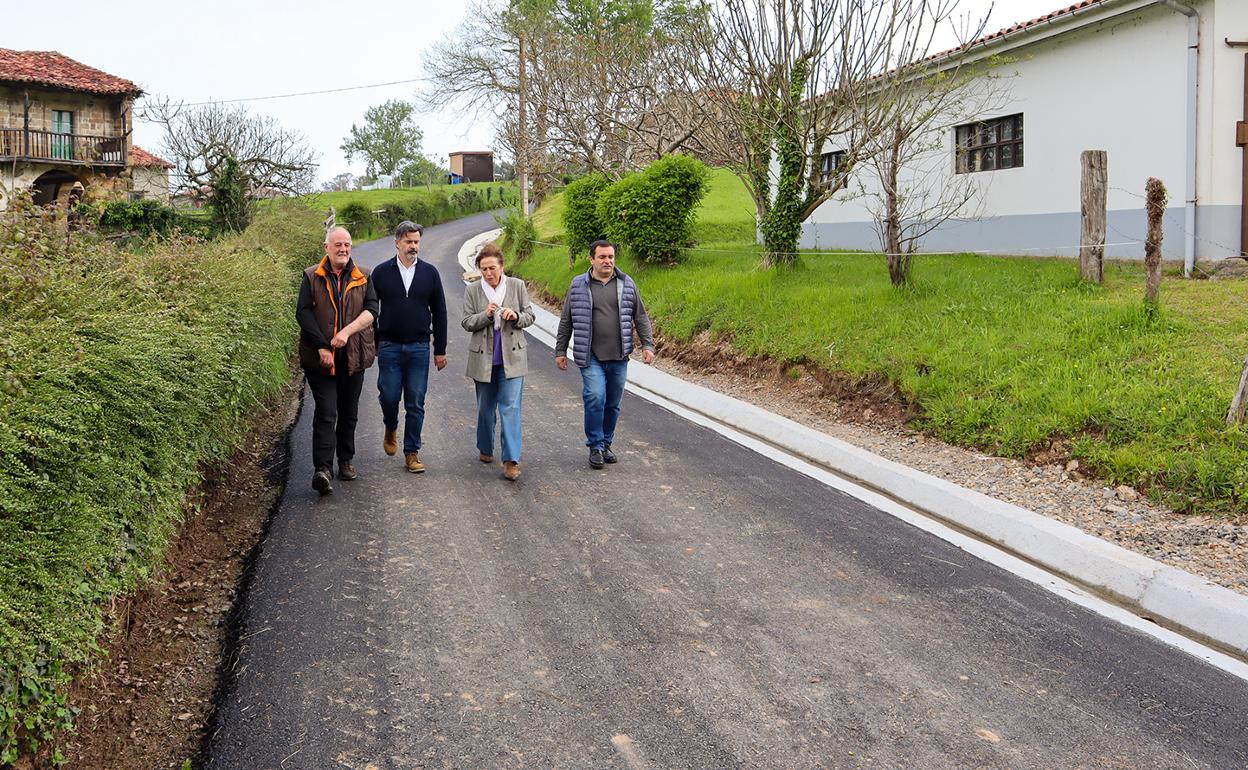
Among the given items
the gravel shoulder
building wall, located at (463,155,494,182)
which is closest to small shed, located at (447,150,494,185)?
building wall, located at (463,155,494,182)

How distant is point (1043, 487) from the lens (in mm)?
7504

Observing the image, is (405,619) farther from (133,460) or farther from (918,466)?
(918,466)

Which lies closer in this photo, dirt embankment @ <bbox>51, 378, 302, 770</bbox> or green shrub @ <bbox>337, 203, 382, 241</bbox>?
dirt embankment @ <bbox>51, 378, 302, 770</bbox>

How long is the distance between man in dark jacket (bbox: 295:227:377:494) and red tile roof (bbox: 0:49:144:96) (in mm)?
41900

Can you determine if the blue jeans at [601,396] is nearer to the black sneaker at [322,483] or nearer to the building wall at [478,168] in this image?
the black sneaker at [322,483]

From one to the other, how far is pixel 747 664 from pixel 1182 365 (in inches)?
235

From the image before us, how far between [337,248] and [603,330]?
7.86 feet

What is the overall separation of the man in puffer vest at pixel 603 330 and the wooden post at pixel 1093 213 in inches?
246

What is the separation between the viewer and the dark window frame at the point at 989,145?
18.1m

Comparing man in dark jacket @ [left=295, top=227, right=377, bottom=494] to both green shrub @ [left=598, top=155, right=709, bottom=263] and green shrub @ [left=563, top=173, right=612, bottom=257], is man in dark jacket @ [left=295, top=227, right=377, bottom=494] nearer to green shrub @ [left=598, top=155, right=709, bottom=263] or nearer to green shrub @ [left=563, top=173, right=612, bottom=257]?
green shrub @ [left=598, top=155, right=709, bottom=263]

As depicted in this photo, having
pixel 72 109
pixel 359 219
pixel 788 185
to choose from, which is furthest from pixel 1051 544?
pixel 359 219

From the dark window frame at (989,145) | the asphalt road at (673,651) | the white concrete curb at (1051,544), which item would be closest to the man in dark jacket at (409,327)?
the asphalt road at (673,651)

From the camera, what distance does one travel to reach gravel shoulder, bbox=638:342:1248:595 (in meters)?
6.05

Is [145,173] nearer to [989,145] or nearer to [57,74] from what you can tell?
[57,74]
